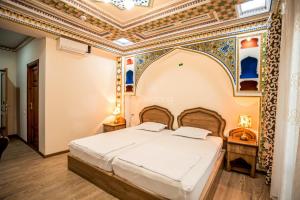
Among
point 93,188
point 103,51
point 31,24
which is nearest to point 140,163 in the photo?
point 93,188

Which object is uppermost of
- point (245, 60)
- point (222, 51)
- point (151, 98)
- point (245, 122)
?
point (222, 51)

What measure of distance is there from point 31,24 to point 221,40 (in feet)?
12.3

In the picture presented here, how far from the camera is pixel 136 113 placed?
15.2 ft

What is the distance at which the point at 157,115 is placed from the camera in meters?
4.11

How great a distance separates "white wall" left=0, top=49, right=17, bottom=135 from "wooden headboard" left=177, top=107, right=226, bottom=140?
16.7ft

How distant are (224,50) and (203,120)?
61.2 inches

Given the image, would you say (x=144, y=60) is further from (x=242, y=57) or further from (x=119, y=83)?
(x=242, y=57)

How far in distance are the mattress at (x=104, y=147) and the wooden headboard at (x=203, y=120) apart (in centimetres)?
88

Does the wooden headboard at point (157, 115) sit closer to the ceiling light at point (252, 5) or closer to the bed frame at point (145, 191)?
the bed frame at point (145, 191)

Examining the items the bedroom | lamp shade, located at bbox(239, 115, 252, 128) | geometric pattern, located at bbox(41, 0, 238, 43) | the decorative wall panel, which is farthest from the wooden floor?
geometric pattern, located at bbox(41, 0, 238, 43)

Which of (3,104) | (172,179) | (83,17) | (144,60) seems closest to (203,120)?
(172,179)

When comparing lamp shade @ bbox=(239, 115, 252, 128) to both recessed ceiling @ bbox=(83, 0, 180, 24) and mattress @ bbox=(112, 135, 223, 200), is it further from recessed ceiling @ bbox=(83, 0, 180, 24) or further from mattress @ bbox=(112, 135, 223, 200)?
recessed ceiling @ bbox=(83, 0, 180, 24)

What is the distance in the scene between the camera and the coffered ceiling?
96.8 inches

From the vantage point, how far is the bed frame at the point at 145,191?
1862mm
